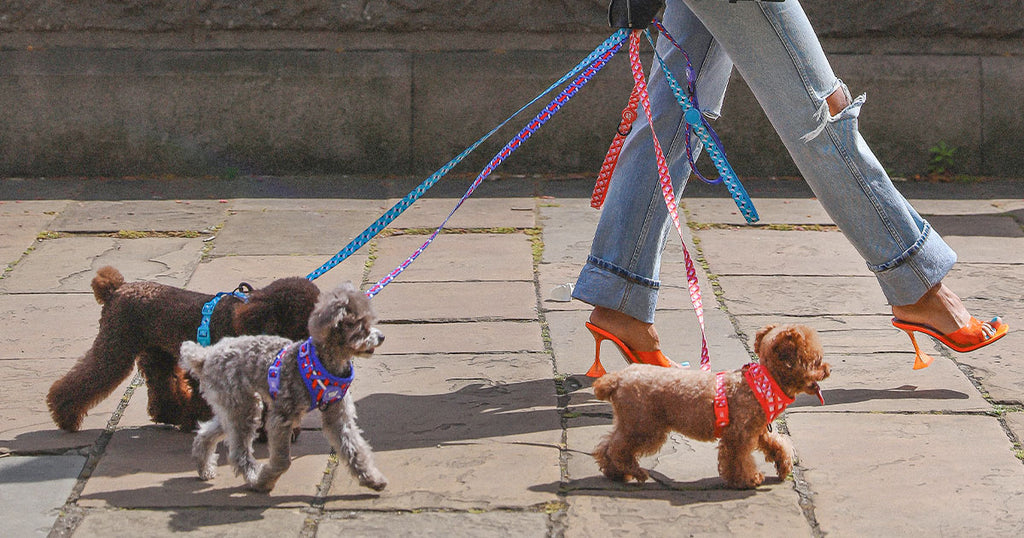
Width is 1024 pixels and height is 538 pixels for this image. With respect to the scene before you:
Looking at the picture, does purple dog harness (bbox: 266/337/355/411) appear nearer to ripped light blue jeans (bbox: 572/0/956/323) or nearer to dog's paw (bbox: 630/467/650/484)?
dog's paw (bbox: 630/467/650/484)

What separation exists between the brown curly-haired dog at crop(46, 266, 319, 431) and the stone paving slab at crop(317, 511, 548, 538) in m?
0.65

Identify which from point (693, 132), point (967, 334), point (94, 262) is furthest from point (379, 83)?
point (967, 334)

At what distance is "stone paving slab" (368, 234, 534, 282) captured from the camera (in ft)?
17.2

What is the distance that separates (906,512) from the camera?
3.10 m

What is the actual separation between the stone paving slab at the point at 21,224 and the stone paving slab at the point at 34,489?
229 centimetres

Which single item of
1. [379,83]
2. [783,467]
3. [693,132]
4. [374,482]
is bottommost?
[374,482]

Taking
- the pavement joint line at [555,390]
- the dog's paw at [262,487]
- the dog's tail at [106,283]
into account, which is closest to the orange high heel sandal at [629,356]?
the pavement joint line at [555,390]

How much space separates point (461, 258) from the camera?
5508 millimetres

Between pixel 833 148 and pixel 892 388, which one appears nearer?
pixel 833 148

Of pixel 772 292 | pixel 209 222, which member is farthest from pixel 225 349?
pixel 209 222

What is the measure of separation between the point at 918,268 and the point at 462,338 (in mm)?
1684

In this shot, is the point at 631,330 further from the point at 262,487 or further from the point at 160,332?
the point at 160,332

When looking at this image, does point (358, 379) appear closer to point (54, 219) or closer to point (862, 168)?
point (862, 168)

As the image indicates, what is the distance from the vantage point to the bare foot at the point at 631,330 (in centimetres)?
403
